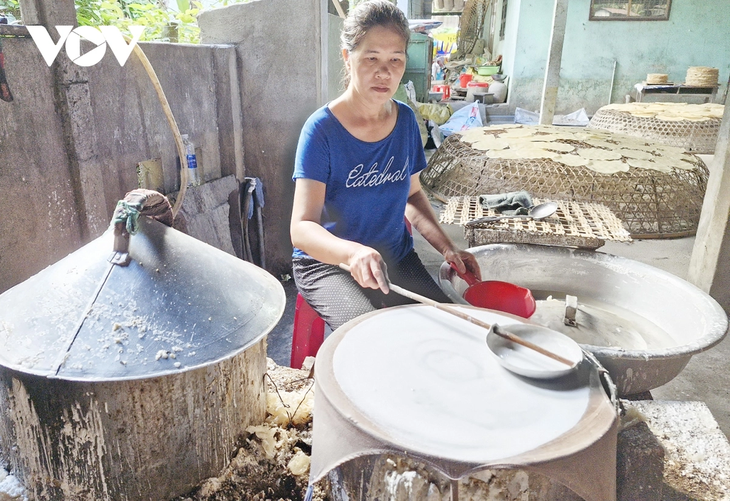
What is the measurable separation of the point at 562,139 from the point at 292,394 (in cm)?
498

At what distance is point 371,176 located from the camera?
2322mm

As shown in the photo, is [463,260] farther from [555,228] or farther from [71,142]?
[71,142]

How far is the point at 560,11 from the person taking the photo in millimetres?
7461

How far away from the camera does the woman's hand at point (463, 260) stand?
92.4 inches

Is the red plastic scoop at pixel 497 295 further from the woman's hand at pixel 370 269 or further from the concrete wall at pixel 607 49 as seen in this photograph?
the concrete wall at pixel 607 49

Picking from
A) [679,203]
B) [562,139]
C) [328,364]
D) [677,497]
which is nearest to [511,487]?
[328,364]

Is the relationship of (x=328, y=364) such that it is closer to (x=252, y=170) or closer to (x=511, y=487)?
(x=511, y=487)

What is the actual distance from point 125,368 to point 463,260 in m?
1.52

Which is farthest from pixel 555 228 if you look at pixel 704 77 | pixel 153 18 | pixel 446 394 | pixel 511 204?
pixel 704 77

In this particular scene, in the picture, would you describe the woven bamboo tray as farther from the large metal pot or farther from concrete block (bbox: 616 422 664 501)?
the large metal pot

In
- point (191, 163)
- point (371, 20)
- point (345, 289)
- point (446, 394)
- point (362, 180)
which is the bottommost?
point (345, 289)

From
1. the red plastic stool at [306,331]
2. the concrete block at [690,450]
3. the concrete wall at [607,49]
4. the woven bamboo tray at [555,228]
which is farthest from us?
the concrete wall at [607,49]

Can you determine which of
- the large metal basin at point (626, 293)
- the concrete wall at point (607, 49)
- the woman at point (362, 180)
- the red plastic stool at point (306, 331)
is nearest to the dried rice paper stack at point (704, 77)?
the concrete wall at point (607, 49)

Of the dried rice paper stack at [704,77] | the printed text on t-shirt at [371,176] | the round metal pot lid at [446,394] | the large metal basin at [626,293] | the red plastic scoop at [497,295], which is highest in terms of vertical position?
the dried rice paper stack at [704,77]
